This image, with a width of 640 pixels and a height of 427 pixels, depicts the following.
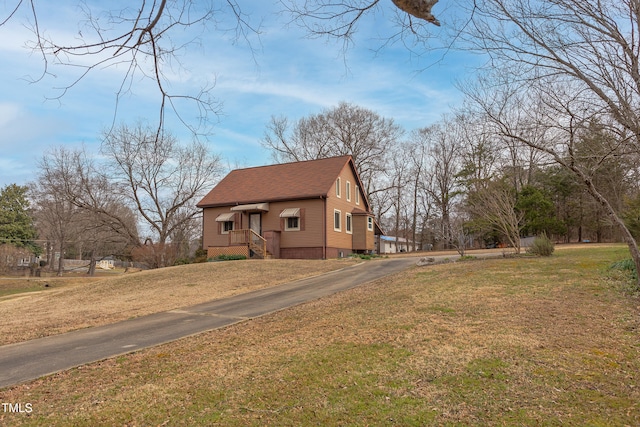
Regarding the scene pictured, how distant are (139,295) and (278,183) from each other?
13525 millimetres

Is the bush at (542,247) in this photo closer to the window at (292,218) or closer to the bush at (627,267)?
the bush at (627,267)

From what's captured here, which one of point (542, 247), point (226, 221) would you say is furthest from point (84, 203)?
point (542, 247)

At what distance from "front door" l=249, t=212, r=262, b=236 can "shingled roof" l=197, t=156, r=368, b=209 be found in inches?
35.8

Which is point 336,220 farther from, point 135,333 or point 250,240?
point 135,333

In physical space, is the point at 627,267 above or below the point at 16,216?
below

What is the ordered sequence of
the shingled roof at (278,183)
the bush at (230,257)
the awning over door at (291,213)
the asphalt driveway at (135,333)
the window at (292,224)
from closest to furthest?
the asphalt driveway at (135,333) → the bush at (230,257) → the awning over door at (291,213) → the window at (292,224) → the shingled roof at (278,183)

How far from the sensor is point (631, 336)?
18.8 ft

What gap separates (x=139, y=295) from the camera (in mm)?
14016

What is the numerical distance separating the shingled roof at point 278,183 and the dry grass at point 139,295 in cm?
534

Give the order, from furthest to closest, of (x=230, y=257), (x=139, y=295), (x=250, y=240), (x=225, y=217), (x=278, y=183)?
(x=278, y=183)
(x=225, y=217)
(x=250, y=240)
(x=230, y=257)
(x=139, y=295)

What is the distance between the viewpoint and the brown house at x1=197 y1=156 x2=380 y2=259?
920 inches

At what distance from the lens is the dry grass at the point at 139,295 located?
368 inches

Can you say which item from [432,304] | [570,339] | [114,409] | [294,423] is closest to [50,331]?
[114,409]

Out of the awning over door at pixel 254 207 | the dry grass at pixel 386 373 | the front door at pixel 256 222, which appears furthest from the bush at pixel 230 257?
the dry grass at pixel 386 373
